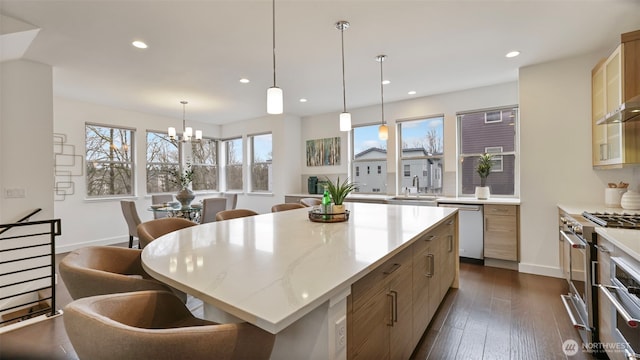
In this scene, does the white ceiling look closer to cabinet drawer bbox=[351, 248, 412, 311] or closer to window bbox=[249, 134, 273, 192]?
cabinet drawer bbox=[351, 248, 412, 311]

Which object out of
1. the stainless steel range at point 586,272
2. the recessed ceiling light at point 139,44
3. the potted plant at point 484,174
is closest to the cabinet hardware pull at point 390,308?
the stainless steel range at point 586,272

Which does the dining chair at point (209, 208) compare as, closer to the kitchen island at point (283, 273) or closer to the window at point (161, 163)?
the window at point (161, 163)

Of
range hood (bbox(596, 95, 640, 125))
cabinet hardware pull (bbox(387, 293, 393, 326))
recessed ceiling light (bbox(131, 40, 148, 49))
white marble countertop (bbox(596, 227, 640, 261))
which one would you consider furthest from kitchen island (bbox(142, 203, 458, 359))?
recessed ceiling light (bbox(131, 40, 148, 49))

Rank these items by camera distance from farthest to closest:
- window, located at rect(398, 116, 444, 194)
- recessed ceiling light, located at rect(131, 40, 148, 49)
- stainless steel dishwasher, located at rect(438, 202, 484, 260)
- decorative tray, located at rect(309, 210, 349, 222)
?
window, located at rect(398, 116, 444, 194), stainless steel dishwasher, located at rect(438, 202, 484, 260), recessed ceiling light, located at rect(131, 40, 148, 49), decorative tray, located at rect(309, 210, 349, 222)

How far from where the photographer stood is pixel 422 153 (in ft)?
16.6

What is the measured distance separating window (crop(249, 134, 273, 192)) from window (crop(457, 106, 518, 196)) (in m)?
4.00

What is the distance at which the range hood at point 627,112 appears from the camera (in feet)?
6.34

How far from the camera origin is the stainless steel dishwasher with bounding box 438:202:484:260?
3.91 metres

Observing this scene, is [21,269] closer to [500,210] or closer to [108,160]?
[108,160]

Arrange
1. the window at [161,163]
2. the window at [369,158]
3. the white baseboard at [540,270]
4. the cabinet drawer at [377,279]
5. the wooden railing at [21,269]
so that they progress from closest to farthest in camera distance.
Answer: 1. the cabinet drawer at [377,279]
2. the wooden railing at [21,269]
3. the white baseboard at [540,270]
4. the window at [369,158]
5. the window at [161,163]

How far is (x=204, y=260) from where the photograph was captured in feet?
4.11

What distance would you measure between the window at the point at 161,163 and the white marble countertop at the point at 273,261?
15.9 ft

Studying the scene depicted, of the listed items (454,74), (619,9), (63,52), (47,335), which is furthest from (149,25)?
(619,9)

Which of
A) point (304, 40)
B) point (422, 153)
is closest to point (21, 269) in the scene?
point (304, 40)
